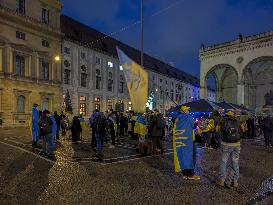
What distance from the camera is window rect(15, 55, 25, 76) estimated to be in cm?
3566

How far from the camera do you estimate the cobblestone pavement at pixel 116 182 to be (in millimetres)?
6000

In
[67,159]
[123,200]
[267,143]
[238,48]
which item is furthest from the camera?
[238,48]

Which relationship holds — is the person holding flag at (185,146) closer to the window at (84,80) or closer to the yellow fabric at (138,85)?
the yellow fabric at (138,85)

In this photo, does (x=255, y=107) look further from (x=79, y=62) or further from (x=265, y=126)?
(x=79, y=62)

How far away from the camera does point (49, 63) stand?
3962 cm

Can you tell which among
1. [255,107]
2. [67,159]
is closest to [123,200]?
[67,159]

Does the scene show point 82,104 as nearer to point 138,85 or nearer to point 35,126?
point 35,126

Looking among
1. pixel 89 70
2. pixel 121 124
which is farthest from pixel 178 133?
pixel 89 70

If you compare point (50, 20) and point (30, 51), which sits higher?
point (50, 20)

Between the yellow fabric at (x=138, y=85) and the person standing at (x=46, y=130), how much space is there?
335 centimetres

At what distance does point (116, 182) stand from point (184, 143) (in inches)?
81.1

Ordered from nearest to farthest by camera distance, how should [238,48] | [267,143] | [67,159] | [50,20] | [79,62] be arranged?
1. [67,159]
2. [267,143]
3. [238,48]
4. [50,20]
5. [79,62]

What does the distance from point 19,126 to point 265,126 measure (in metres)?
27.0

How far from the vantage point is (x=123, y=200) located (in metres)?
5.88
